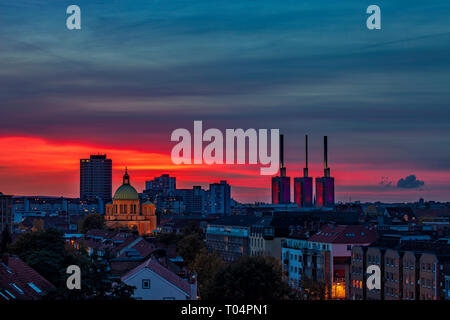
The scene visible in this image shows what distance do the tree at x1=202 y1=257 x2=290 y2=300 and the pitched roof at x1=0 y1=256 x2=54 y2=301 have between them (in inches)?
706

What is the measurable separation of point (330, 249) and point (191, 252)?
24187mm

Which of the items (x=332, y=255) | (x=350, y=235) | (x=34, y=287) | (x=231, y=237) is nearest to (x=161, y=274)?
(x=34, y=287)

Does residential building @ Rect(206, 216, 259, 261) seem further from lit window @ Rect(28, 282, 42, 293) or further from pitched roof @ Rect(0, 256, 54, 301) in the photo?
lit window @ Rect(28, 282, 42, 293)

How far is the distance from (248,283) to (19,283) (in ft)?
78.2

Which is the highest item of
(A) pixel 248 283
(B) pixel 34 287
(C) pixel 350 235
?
(B) pixel 34 287

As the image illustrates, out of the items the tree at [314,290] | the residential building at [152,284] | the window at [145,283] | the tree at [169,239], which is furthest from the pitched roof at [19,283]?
the tree at [169,239]

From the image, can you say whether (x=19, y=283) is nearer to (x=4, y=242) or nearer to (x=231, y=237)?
(x=4, y=242)

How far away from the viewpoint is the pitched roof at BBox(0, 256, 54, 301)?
3631cm

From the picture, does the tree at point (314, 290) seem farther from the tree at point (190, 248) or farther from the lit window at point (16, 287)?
the lit window at point (16, 287)

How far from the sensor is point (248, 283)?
61219 mm

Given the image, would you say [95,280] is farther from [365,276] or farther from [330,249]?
[330,249]

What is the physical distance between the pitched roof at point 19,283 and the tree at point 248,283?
1794cm
